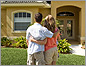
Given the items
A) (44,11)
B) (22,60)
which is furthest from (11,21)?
(22,60)

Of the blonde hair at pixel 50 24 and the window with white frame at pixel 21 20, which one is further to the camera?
the window with white frame at pixel 21 20

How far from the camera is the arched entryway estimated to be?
16.3m

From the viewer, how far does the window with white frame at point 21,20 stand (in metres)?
13.2

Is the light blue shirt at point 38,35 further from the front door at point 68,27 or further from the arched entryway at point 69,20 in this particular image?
the front door at point 68,27

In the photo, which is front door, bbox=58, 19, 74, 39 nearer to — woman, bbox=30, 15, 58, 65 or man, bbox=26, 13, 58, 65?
woman, bbox=30, 15, 58, 65

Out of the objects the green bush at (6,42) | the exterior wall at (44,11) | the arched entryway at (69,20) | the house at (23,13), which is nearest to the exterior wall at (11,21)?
the house at (23,13)

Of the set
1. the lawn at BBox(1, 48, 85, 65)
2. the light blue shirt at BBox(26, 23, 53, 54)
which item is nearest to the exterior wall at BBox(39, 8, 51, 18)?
the lawn at BBox(1, 48, 85, 65)

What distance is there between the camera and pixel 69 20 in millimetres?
17219

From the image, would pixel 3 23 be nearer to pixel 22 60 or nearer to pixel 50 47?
pixel 22 60

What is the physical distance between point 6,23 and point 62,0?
6.26 metres

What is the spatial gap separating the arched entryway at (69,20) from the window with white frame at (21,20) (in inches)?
186

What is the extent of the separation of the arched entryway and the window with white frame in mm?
4726

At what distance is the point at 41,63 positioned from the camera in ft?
12.0

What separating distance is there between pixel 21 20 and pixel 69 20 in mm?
6961
